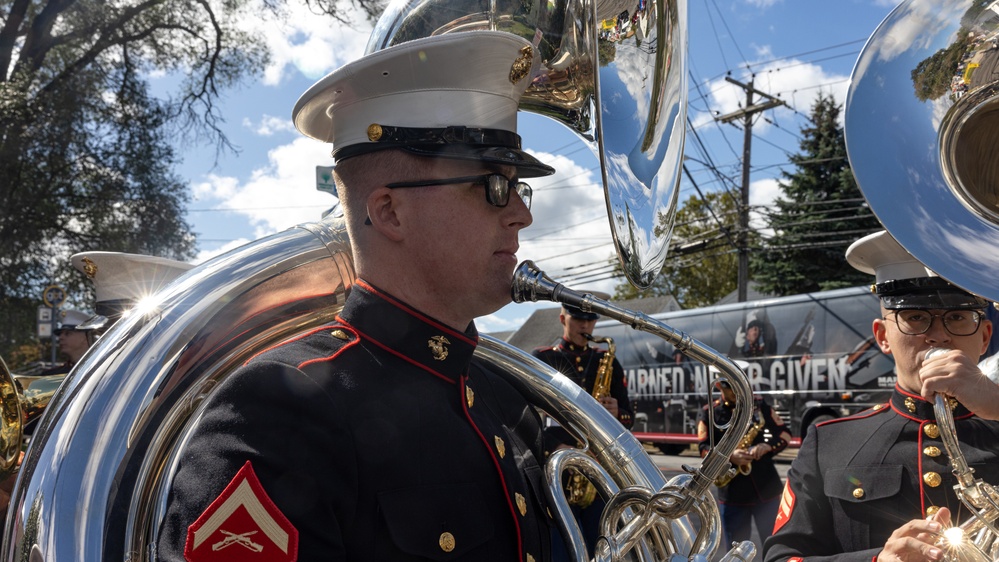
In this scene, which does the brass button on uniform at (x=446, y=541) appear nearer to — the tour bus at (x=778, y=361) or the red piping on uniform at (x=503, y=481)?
the red piping on uniform at (x=503, y=481)

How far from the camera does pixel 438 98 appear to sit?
1580mm

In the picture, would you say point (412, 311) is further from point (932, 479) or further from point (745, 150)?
point (745, 150)

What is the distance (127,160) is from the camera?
14.0 m

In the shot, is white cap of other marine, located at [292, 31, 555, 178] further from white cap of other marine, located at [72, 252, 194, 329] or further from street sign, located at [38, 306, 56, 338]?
street sign, located at [38, 306, 56, 338]

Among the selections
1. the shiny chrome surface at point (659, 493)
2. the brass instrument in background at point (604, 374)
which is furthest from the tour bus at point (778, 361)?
the shiny chrome surface at point (659, 493)

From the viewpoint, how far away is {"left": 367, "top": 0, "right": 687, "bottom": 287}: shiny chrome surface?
153 centimetres

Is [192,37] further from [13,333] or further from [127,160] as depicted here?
[13,333]

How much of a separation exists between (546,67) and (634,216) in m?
0.38

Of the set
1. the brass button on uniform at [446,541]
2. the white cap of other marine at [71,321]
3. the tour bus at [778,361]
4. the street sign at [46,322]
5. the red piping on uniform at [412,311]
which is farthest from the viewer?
the tour bus at [778,361]

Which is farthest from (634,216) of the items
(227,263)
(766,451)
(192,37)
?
(192,37)

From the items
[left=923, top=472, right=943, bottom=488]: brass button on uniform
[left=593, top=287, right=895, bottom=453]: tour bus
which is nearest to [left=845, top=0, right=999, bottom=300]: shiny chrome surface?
[left=923, top=472, right=943, bottom=488]: brass button on uniform

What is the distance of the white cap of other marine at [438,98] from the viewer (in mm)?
1519

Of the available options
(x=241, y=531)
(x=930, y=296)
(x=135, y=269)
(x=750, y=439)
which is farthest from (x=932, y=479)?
(x=750, y=439)

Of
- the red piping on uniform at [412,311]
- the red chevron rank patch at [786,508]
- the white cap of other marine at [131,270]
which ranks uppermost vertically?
the white cap of other marine at [131,270]
